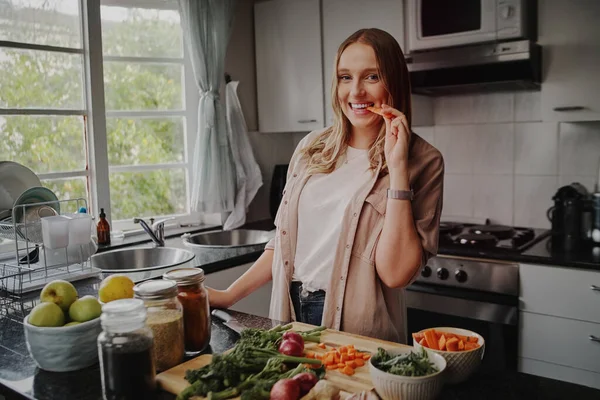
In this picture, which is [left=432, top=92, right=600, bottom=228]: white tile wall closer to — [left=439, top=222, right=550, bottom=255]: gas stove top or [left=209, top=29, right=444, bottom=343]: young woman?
[left=439, top=222, right=550, bottom=255]: gas stove top

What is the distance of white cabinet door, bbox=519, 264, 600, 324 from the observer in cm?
235

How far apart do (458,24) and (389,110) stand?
137 centimetres

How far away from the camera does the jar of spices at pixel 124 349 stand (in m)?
1.10

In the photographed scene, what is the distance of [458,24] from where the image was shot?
8.90 ft

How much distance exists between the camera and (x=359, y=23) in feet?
10.1

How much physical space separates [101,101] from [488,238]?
77.2 inches

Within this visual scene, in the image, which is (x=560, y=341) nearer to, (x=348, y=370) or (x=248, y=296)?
(x=248, y=296)

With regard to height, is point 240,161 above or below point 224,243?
above

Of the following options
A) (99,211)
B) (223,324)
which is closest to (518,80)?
(223,324)

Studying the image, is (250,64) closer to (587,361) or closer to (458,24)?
(458,24)

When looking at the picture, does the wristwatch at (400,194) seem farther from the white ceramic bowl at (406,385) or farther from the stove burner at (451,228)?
the stove burner at (451,228)

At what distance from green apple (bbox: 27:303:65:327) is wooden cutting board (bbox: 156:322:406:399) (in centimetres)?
29

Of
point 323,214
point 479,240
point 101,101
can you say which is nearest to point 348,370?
point 323,214

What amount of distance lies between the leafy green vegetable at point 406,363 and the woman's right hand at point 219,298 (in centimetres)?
63
